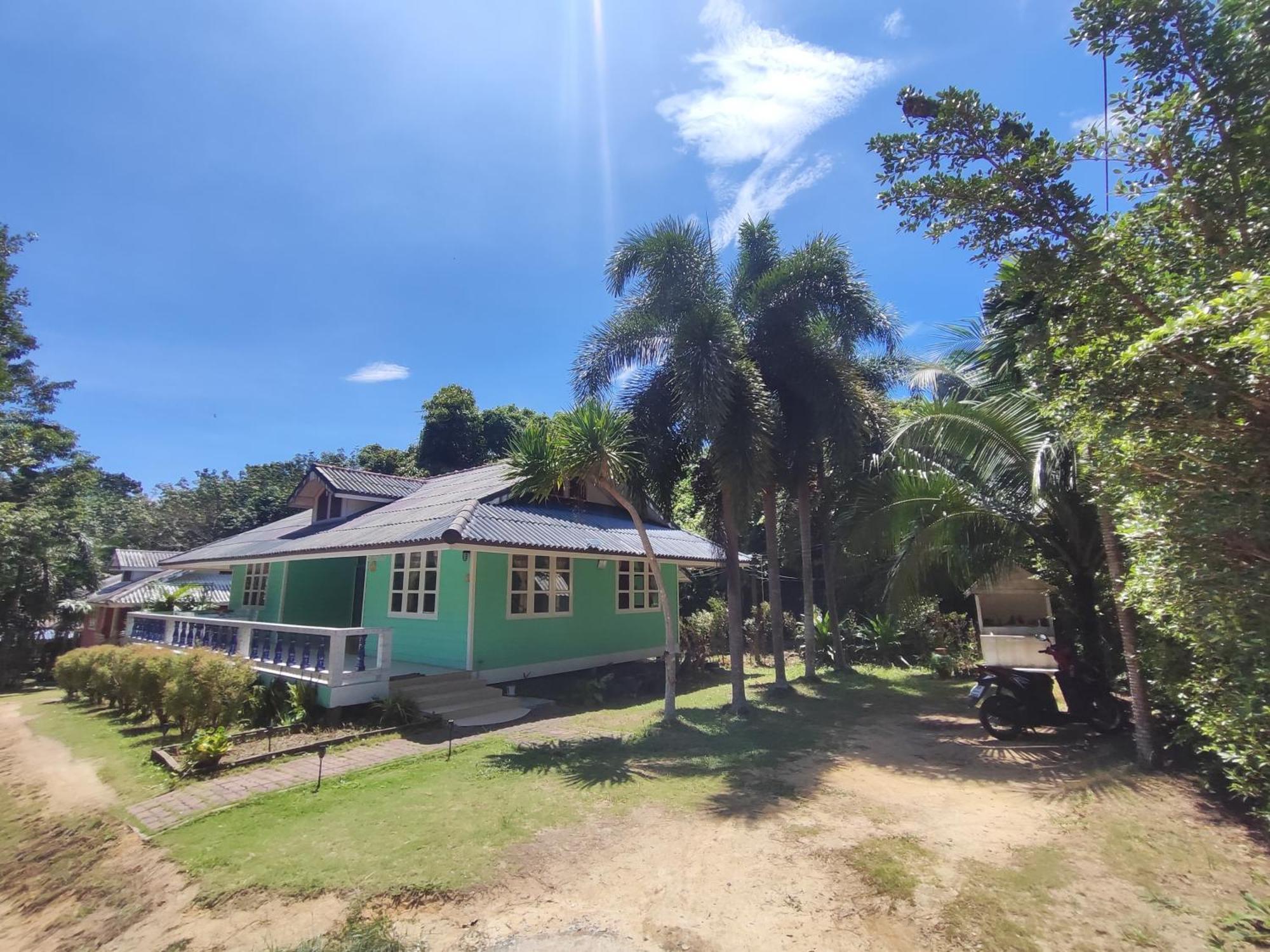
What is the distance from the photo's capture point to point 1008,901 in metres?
3.86

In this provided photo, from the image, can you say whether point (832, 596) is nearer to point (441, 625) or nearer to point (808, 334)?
point (808, 334)

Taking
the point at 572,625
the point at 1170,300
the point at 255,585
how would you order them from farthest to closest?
the point at 255,585 < the point at 572,625 < the point at 1170,300

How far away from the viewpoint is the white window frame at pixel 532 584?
40.2ft

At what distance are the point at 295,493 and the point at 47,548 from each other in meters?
9.34

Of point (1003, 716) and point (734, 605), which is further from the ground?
point (734, 605)

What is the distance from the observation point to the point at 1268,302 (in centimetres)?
257

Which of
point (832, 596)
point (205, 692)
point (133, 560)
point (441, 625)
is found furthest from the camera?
point (133, 560)

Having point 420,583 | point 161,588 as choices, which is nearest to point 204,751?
point 420,583

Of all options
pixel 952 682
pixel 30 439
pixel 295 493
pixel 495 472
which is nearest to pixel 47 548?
pixel 30 439

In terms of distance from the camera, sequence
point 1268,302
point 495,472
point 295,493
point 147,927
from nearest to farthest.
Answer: point 1268,302 → point 147,927 → point 495,472 → point 295,493

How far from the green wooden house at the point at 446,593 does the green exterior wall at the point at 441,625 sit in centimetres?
3

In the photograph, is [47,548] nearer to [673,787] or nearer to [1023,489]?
[673,787]

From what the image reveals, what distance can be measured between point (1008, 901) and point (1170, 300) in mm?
3933

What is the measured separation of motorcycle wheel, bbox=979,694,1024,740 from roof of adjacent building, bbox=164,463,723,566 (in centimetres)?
745
